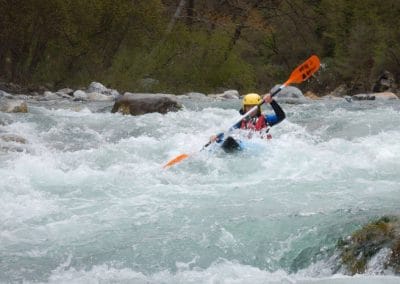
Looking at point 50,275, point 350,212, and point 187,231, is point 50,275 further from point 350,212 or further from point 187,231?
point 350,212

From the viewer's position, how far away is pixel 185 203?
19.0 ft

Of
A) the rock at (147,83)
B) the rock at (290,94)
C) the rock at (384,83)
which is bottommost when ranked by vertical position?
the rock at (384,83)

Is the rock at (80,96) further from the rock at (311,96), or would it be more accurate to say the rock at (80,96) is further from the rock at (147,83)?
the rock at (311,96)

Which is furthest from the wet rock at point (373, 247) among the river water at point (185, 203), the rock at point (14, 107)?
the rock at point (14, 107)

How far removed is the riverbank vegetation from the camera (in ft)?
52.1

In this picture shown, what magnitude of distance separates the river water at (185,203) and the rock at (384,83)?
10.4 m

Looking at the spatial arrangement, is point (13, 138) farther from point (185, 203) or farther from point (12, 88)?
point (12, 88)

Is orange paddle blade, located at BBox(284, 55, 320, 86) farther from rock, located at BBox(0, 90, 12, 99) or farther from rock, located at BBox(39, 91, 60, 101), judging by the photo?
rock, located at BBox(0, 90, 12, 99)

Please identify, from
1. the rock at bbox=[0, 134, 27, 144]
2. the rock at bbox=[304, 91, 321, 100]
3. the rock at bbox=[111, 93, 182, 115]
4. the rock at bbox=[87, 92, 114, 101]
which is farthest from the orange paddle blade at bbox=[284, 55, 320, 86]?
the rock at bbox=[304, 91, 321, 100]

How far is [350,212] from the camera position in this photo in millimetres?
5164

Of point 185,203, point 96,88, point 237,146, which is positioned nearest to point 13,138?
point 237,146

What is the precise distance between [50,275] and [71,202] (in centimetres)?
162

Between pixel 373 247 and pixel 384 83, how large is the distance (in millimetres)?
16814

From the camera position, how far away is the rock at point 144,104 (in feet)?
37.2
